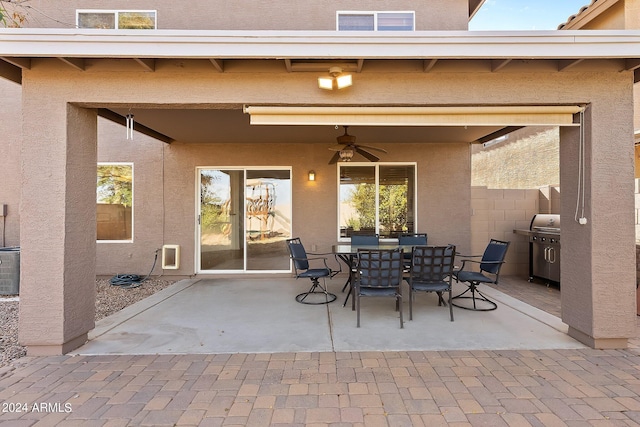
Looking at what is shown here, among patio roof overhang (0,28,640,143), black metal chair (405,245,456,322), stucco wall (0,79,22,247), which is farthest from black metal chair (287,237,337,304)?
stucco wall (0,79,22,247)

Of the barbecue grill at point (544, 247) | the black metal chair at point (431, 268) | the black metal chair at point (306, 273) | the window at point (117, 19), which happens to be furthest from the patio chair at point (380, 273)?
the window at point (117, 19)

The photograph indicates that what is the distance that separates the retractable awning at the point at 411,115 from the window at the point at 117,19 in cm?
386

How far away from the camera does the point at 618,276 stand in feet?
10.2

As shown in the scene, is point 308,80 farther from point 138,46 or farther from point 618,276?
point 618,276

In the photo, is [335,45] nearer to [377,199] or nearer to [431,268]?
[431,268]

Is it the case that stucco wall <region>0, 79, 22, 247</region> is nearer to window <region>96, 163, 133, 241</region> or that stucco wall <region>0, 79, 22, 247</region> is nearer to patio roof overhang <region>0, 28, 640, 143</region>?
window <region>96, 163, 133, 241</region>

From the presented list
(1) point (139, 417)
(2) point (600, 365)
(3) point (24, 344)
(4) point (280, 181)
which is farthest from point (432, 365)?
(4) point (280, 181)

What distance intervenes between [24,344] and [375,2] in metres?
6.64

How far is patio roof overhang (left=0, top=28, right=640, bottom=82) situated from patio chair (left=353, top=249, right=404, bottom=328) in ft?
6.69

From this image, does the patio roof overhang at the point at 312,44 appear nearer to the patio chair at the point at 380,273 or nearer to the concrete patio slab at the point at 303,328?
the patio chair at the point at 380,273

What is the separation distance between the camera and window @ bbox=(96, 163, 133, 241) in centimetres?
646

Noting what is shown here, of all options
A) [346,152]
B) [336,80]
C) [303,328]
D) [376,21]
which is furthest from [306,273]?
[376,21]

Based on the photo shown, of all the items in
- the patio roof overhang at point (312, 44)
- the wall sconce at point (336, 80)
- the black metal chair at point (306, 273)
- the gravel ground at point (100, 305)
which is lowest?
the gravel ground at point (100, 305)

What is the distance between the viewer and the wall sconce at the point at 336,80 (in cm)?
299
